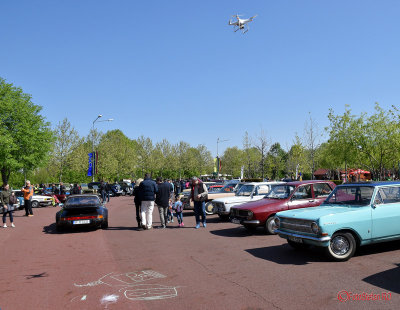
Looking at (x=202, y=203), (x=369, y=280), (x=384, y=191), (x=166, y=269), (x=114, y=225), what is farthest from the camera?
(x=114, y=225)

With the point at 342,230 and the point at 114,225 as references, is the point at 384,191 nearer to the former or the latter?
the point at 342,230

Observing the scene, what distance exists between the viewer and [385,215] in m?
6.84

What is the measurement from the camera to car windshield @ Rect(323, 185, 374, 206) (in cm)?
710

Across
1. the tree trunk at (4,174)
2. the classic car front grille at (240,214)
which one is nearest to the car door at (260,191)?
the classic car front grille at (240,214)

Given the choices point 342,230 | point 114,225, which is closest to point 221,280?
point 342,230

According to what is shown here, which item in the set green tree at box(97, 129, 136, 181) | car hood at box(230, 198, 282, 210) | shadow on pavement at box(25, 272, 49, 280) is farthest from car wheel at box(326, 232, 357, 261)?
green tree at box(97, 129, 136, 181)

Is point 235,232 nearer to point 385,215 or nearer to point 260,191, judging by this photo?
point 260,191

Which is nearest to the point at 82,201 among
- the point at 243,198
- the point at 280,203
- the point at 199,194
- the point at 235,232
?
the point at 199,194

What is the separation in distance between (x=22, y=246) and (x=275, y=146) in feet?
417

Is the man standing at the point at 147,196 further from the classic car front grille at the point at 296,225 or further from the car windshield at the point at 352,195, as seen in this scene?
the car windshield at the point at 352,195

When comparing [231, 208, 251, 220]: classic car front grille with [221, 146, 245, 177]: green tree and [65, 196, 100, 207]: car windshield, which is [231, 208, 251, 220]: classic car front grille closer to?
[65, 196, 100, 207]: car windshield

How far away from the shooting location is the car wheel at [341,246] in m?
6.49

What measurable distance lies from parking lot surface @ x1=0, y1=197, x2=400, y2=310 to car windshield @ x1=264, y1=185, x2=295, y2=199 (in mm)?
1521

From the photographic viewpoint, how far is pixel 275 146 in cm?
13100
